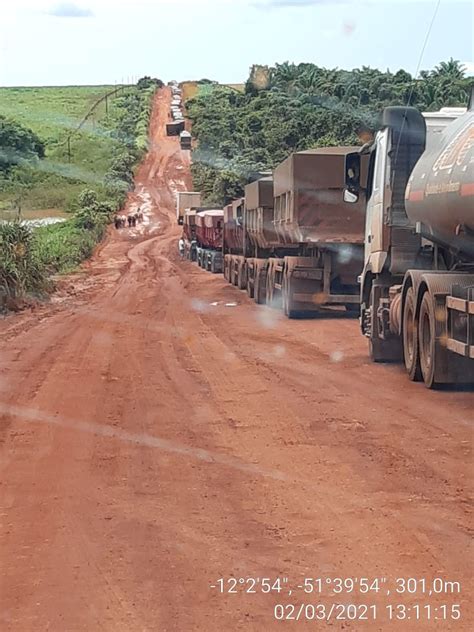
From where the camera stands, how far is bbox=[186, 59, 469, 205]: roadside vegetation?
153ft

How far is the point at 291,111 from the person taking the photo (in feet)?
181

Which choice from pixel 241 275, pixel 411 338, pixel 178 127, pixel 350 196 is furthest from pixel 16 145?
pixel 411 338

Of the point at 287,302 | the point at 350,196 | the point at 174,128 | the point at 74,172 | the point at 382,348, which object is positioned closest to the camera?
the point at 382,348

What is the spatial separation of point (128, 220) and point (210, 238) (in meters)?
26.8

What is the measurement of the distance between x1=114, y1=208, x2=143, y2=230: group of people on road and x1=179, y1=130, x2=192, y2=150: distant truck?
51.0 feet

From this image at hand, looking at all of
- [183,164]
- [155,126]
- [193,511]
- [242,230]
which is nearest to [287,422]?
[193,511]

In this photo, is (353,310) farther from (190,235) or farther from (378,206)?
(190,235)

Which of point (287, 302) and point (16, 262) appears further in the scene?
point (16, 262)

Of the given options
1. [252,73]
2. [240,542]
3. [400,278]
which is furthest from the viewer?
[252,73]

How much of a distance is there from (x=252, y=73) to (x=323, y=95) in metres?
19.1

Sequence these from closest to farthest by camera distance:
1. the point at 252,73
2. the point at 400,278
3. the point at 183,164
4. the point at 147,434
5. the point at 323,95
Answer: the point at 147,434
the point at 400,278
the point at 323,95
the point at 252,73
the point at 183,164

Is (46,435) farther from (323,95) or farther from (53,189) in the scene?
(53,189)

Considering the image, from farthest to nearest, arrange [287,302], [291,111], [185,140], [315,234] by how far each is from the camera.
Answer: [185,140]
[291,111]
[287,302]
[315,234]

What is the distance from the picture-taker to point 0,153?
57.2 metres
